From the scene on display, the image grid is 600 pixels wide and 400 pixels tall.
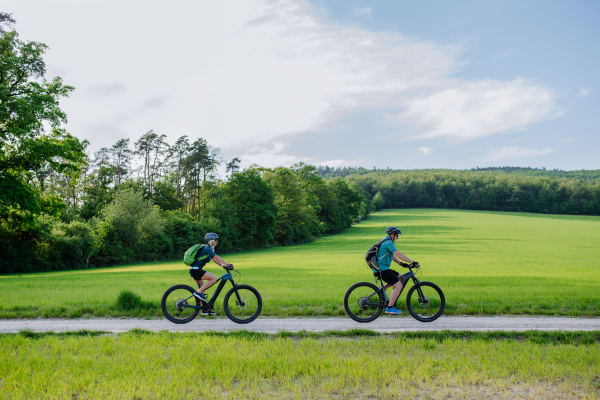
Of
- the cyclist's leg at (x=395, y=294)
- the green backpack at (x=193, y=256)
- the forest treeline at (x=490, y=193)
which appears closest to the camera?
the green backpack at (x=193, y=256)

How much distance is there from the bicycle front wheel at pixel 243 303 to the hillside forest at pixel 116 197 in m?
21.9

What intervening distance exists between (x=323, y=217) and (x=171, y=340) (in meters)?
82.5

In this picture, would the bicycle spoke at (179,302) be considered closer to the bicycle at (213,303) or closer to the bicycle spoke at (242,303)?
the bicycle at (213,303)

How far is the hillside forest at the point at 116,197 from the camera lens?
78.9ft

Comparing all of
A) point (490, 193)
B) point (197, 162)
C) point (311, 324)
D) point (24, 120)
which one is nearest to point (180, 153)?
point (197, 162)

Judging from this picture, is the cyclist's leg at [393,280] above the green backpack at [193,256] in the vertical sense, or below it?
below

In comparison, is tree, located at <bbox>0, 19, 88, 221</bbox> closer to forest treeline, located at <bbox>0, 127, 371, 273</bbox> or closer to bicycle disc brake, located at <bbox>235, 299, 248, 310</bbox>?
forest treeline, located at <bbox>0, 127, 371, 273</bbox>

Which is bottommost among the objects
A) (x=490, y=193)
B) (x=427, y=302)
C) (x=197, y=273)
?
(x=427, y=302)

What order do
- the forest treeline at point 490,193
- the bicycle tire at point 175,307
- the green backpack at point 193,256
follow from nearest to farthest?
1. the green backpack at point 193,256
2. the bicycle tire at point 175,307
3. the forest treeline at point 490,193

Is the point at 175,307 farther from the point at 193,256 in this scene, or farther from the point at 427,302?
the point at 427,302

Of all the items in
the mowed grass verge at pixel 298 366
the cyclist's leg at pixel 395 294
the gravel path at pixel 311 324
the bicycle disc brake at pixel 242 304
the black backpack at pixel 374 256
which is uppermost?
the black backpack at pixel 374 256

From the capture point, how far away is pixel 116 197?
47219 millimetres

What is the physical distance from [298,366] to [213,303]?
371 centimetres

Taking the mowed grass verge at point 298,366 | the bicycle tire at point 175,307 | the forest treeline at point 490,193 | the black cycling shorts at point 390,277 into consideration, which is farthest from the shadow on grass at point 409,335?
the forest treeline at point 490,193
